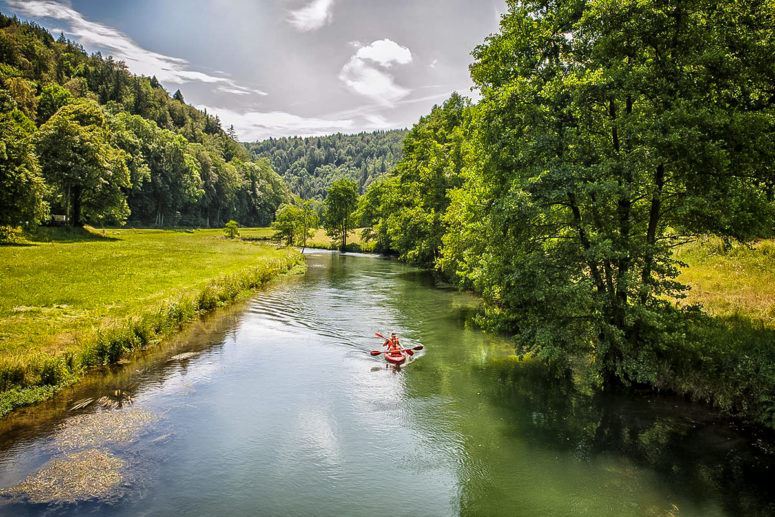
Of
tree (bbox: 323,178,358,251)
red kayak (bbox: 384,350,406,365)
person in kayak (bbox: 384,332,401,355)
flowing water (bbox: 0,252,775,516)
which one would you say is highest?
tree (bbox: 323,178,358,251)

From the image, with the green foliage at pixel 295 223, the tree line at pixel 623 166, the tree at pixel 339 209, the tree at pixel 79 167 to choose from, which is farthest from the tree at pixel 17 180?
the tree at pixel 339 209

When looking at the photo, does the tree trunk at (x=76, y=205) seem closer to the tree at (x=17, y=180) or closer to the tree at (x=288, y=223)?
the tree at (x=17, y=180)

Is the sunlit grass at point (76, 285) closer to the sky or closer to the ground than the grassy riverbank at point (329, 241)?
closer to the ground

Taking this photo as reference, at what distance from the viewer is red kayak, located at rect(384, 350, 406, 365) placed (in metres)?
18.1

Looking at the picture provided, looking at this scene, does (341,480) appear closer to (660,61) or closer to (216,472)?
(216,472)

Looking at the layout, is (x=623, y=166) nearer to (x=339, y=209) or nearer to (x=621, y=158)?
(x=621, y=158)

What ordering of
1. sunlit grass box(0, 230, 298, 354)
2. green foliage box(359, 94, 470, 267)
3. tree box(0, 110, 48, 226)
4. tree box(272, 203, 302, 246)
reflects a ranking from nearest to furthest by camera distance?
sunlit grass box(0, 230, 298, 354) < tree box(0, 110, 48, 226) < green foliage box(359, 94, 470, 267) < tree box(272, 203, 302, 246)

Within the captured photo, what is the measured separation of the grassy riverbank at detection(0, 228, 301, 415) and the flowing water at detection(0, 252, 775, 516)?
1031 millimetres

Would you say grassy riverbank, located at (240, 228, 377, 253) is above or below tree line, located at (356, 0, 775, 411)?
below

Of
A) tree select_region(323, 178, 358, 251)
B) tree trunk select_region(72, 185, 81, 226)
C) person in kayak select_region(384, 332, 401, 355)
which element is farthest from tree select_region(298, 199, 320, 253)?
person in kayak select_region(384, 332, 401, 355)

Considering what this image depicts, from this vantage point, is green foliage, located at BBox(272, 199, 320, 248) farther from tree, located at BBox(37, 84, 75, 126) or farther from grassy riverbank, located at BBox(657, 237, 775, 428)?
grassy riverbank, located at BBox(657, 237, 775, 428)

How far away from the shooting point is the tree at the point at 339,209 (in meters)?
93.4

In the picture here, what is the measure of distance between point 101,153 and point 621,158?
2491 inches

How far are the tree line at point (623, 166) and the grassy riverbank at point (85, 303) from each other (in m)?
15.2
